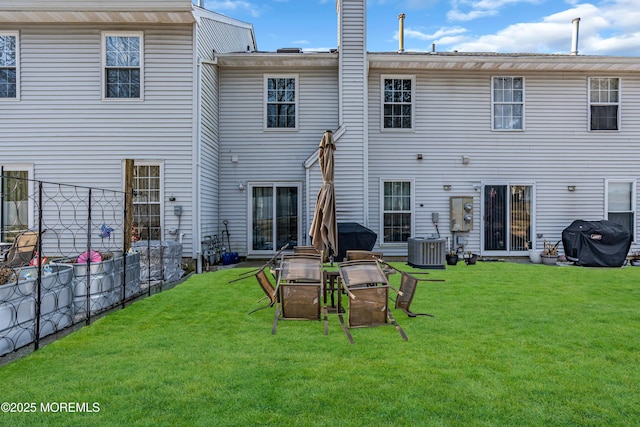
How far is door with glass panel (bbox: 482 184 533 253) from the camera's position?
1074cm

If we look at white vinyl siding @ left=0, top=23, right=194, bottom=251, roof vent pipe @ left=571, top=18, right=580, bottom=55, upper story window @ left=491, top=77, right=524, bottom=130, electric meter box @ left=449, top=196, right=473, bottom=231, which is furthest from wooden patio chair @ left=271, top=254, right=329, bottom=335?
roof vent pipe @ left=571, top=18, right=580, bottom=55

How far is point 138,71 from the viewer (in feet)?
29.0

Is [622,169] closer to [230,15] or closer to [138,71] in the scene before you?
[230,15]

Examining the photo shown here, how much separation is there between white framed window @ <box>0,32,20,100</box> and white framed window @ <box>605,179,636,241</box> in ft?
50.1

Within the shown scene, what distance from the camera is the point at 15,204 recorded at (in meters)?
8.72

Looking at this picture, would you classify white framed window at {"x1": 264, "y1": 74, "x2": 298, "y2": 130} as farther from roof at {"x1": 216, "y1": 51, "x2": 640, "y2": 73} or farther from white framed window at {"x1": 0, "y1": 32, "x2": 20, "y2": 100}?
white framed window at {"x1": 0, "y1": 32, "x2": 20, "y2": 100}

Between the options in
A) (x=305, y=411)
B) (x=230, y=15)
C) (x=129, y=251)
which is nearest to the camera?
(x=305, y=411)

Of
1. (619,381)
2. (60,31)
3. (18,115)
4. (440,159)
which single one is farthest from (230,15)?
(619,381)

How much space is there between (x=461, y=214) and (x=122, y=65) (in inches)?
365

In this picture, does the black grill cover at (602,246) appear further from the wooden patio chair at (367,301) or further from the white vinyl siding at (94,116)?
the white vinyl siding at (94,116)

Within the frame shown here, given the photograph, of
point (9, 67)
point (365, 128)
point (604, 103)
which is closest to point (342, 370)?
point (365, 128)

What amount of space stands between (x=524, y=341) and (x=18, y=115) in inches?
427

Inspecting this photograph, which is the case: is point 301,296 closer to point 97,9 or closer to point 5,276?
point 5,276

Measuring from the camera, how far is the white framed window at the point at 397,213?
1067cm
